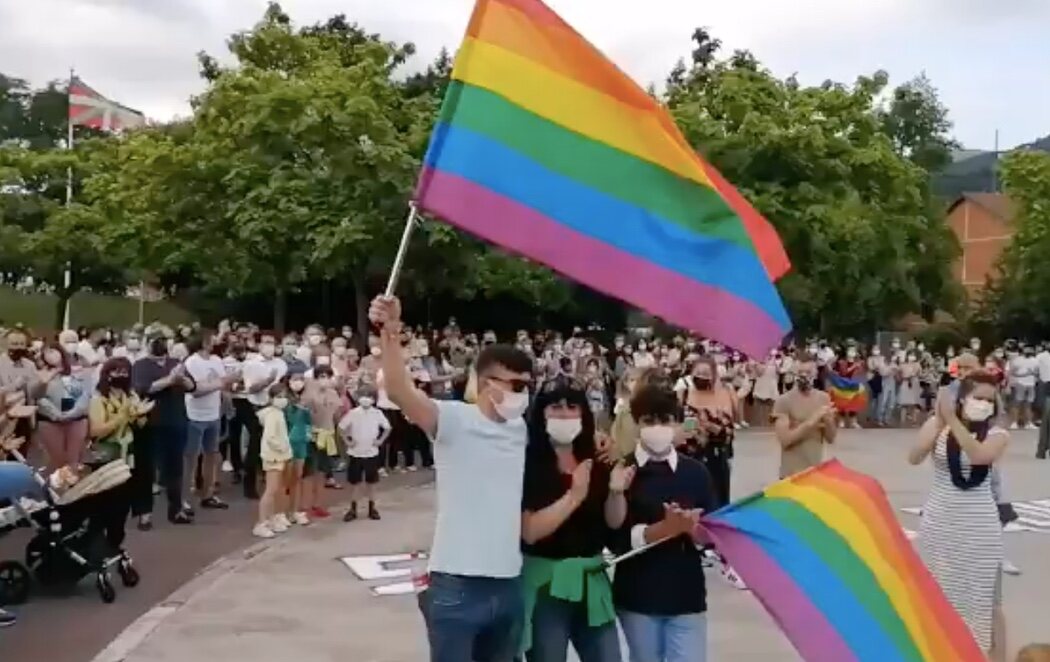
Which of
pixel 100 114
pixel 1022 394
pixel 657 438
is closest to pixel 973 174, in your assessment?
pixel 100 114

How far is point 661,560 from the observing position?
17.9 feet

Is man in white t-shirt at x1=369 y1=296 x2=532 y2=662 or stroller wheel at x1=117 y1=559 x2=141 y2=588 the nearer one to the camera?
man in white t-shirt at x1=369 y1=296 x2=532 y2=662

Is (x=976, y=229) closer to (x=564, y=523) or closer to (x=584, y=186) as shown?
(x=584, y=186)

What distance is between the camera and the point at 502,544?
4.95 meters

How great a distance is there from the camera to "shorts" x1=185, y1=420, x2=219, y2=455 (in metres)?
13.3

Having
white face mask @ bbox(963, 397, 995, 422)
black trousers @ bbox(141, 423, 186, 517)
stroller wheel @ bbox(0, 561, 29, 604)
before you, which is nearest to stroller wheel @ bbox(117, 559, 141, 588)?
stroller wheel @ bbox(0, 561, 29, 604)

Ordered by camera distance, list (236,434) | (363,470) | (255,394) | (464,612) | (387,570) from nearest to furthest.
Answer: (464,612)
(387,570)
(363,470)
(255,394)
(236,434)

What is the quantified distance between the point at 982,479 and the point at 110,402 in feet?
21.5

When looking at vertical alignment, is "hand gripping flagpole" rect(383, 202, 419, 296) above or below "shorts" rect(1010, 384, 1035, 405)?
above

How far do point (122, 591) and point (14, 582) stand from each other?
80 centimetres

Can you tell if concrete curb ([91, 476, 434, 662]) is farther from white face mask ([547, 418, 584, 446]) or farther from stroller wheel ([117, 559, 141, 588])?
white face mask ([547, 418, 584, 446])

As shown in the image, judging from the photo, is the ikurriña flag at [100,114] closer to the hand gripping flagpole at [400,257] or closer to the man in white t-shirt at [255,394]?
the man in white t-shirt at [255,394]

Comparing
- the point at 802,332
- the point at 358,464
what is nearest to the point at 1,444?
the point at 358,464

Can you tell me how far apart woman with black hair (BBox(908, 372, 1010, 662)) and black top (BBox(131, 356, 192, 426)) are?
7361mm
